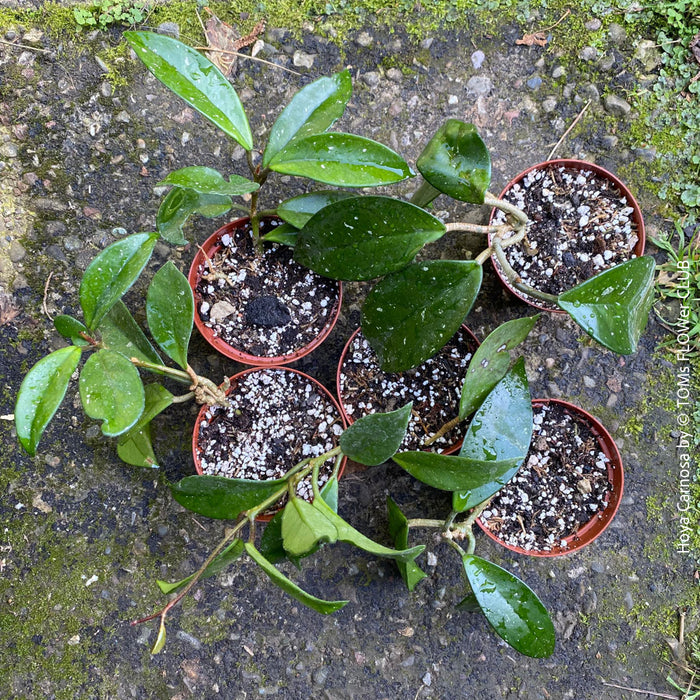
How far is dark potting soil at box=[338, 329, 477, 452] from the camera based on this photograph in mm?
1461

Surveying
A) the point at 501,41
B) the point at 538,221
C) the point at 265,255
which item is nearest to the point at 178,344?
the point at 265,255

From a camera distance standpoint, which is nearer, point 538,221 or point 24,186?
point 538,221

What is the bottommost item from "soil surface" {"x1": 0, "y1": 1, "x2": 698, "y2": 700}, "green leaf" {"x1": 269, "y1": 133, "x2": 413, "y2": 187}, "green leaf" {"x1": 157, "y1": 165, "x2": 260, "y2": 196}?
"soil surface" {"x1": 0, "y1": 1, "x2": 698, "y2": 700}

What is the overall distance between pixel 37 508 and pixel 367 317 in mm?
1074

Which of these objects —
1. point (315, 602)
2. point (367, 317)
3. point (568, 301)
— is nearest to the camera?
point (315, 602)

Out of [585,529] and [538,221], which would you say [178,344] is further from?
[585,529]

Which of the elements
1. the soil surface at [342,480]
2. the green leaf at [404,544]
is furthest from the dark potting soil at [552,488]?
the green leaf at [404,544]

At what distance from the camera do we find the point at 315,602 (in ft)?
3.06

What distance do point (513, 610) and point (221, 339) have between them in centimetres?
90

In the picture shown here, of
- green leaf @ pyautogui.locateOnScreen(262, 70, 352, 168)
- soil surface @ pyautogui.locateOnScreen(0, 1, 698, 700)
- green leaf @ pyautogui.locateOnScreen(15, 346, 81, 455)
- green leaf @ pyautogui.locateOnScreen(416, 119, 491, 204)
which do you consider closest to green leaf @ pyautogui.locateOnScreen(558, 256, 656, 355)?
green leaf @ pyautogui.locateOnScreen(416, 119, 491, 204)

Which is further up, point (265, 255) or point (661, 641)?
point (265, 255)

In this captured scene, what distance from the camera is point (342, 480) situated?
1561 mm

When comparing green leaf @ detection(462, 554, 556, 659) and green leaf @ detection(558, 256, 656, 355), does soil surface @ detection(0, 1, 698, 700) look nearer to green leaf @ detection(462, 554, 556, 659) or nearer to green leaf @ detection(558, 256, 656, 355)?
green leaf @ detection(462, 554, 556, 659)

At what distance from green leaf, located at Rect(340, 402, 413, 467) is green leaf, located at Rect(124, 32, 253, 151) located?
1.84ft
